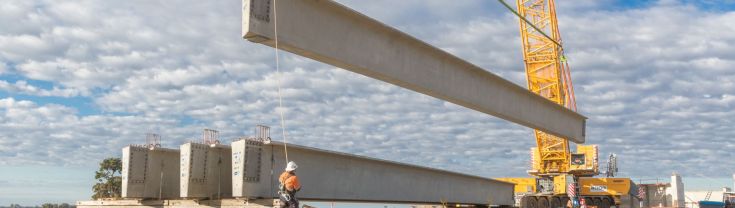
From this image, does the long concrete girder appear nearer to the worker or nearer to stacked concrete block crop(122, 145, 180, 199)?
the worker

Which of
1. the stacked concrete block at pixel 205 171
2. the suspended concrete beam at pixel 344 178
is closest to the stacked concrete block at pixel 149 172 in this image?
the stacked concrete block at pixel 205 171

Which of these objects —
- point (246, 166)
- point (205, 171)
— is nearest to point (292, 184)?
point (246, 166)

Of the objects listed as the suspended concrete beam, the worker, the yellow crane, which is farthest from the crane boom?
the worker

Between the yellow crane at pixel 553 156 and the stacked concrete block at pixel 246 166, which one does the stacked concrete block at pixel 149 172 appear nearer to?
the stacked concrete block at pixel 246 166

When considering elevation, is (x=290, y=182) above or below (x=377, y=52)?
below

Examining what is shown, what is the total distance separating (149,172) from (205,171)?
3.35 metres

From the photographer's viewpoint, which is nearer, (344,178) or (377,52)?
(377,52)

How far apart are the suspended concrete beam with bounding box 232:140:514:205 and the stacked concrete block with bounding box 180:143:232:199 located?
2.14 metres

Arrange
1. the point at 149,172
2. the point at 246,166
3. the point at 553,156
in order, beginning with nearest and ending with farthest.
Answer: the point at 246,166 < the point at 149,172 < the point at 553,156

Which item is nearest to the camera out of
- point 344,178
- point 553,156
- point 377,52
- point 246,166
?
point 246,166

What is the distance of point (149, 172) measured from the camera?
2075 centimetres

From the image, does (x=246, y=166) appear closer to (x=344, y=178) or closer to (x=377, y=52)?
(x=344, y=178)

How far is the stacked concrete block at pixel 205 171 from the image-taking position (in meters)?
17.8

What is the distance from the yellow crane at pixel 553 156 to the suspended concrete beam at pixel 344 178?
Answer: 47.1 feet
